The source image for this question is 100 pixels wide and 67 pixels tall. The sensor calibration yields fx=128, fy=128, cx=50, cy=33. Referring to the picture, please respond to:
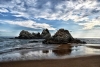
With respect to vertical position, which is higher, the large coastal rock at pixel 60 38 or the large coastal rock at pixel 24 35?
the large coastal rock at pixel 24 35

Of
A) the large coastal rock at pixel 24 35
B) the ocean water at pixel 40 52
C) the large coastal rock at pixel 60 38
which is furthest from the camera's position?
the large coastal rock at pixel 24 35

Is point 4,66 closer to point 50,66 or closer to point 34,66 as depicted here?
point 34,66

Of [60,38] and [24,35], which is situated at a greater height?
[24,35]

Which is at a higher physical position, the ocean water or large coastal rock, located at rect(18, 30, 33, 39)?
large coastal rock, located at rect(18, 30, 33, 39)

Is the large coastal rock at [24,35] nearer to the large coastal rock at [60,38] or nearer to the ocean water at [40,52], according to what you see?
the large coastal rock at [60,38]

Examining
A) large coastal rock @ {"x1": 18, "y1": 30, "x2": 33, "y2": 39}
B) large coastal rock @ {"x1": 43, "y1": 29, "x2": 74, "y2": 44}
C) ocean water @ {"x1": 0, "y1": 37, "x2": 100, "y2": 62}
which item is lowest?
ocean water @ {"x1": 0, "y1": 37, "x2": 100, "y2": 62}

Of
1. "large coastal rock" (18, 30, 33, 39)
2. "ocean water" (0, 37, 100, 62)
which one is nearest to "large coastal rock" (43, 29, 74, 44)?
"ocean water" (0, 37, 100, 62)

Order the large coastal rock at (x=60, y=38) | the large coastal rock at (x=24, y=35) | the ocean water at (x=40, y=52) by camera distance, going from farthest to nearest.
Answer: the large coastal rock at (x=24, y=35), the large coastal rock at (x=60, y=38), the ocean water at (x=40, y=52)

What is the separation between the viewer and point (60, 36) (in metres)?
48.9

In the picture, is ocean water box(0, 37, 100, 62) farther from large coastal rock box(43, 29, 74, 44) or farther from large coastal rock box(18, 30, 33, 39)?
large coastal rock box(18, 30, 33, 39)

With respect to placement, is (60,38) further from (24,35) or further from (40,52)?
(24,35)

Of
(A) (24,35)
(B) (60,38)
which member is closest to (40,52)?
(B) (60,38)

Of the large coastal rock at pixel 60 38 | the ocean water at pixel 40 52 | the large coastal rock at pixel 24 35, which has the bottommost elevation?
the ocean water at pixel 40 52

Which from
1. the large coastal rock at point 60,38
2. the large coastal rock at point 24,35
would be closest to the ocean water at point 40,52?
the large coastal rock at point 60,38
